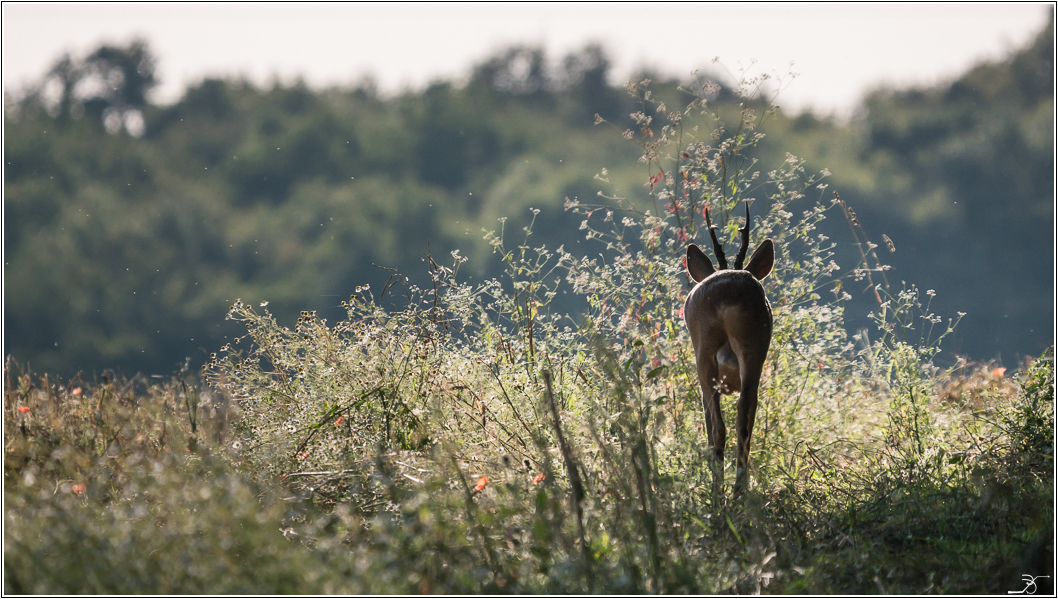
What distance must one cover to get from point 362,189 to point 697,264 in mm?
15909

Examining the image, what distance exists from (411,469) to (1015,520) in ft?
7.62

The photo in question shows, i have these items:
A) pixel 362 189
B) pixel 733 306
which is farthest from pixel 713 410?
pixel 362 189

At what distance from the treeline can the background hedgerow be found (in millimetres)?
10302

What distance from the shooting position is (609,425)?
137 inches

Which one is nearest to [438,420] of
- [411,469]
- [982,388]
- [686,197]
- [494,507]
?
[411,469]

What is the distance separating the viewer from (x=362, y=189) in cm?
1864

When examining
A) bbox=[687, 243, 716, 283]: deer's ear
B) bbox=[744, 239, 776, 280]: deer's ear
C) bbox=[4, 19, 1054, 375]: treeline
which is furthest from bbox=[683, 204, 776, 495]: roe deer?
bbox=[4, 19, 1054, 375]: treeline

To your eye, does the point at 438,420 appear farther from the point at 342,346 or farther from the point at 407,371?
the point at 342,346

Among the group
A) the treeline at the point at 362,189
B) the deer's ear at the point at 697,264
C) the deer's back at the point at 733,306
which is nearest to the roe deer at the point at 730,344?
the deer's back at the point at 733,306

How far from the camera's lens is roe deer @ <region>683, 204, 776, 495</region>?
122 inches

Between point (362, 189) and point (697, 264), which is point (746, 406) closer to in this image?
point (697, 264)

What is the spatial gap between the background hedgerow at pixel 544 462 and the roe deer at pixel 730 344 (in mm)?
228

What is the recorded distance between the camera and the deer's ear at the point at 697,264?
11.5 feet

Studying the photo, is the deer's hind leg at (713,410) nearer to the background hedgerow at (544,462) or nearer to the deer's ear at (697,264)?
the background hedgerow at (544,462)
